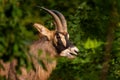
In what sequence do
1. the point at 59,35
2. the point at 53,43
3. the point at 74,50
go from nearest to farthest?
1. the point at 74,50
2. the point at 59,35
3. the point at 53,43

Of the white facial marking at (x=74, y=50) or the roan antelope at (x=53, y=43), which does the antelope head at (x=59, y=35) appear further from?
the white facial marking at (x=74, y=50)

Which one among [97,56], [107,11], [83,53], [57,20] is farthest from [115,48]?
[107,11]

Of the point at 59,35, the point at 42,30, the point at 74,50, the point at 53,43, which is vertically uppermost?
the point at 42,30

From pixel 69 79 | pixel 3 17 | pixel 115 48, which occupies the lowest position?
pixel 69 79

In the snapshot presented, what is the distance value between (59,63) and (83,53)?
1.55 m

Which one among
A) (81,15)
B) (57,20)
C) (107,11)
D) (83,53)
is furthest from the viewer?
(81,15)

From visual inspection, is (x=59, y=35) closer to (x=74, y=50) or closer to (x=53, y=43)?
(x=53, y=43)

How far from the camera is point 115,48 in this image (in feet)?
25.4

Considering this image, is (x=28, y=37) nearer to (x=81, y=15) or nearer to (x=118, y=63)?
(x=118, y=63)

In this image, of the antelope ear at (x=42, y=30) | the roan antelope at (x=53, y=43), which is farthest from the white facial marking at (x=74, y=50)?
the antelope ear at (x=42, y=30)

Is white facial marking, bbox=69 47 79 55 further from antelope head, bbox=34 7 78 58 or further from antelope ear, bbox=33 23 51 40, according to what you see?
antelope ear, bbox=33 23 51 40

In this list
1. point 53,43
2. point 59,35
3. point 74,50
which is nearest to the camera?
point 74,50

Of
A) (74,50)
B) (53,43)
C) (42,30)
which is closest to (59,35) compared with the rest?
(53,43)

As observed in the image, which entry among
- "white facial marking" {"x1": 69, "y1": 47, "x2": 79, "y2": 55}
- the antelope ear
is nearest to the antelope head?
the antelope ear
